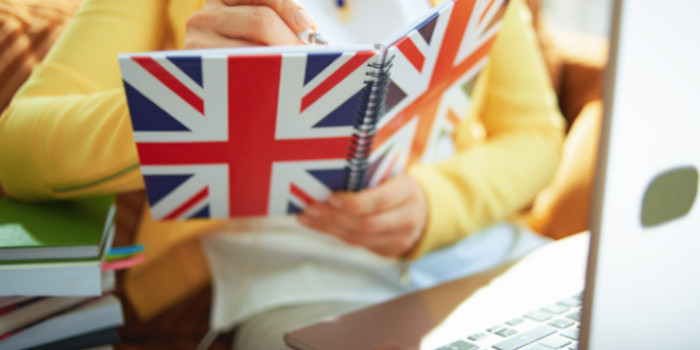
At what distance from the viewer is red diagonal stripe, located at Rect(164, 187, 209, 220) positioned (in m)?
0.49

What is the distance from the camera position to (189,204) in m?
0.50

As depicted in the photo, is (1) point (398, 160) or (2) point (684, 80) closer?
(2) point (684, 80)

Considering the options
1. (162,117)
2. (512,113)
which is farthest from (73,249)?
(512,113)

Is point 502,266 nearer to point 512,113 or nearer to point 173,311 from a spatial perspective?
point 512,113

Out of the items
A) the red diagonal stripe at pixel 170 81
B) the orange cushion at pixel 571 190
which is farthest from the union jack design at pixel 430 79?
the orange cushion at pixel 571 190

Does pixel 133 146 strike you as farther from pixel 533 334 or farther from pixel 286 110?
pixel 533 334

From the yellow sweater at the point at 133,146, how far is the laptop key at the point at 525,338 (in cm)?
22

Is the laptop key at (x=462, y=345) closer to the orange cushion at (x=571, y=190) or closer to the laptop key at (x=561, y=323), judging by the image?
the laptop key at (x=561, y=323)

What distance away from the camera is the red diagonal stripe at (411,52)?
1.34 ft

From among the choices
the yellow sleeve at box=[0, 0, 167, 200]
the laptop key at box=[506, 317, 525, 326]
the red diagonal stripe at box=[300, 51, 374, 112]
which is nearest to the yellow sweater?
the yellow sleeve at box=[0, 0, 167, 200]

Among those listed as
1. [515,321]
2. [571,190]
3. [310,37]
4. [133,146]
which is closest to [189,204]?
[133,146]

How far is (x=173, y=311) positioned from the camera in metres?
0.69

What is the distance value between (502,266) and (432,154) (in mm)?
195

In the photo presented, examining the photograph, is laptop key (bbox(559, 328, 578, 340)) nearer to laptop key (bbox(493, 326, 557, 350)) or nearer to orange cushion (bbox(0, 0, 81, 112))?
laptop key (bbox(493, 326, 557, 350))
